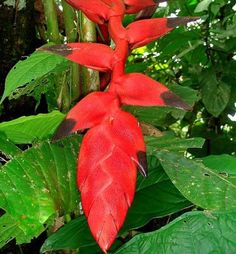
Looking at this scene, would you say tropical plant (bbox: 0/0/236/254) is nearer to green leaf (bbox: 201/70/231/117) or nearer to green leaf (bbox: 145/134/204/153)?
green leaf (bbox: 145/134/204/153)

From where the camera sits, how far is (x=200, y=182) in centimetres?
64

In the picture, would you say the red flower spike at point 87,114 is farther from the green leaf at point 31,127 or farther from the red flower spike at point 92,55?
the green leaf at point 31,127

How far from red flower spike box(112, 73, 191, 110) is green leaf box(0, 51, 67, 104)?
0.20 m

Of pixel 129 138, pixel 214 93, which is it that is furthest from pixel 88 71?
pixel 214 93

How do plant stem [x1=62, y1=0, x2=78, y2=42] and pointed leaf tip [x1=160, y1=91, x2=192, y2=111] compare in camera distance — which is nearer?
pointed leaf tip [x1=160, y1=91, x2=192, y2=111]

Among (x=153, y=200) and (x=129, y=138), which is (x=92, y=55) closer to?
(x=129, y=138)

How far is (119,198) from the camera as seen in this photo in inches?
18.1

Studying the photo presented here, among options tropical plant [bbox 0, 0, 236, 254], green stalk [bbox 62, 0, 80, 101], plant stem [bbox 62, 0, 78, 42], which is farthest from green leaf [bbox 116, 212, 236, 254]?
plant stem [bbox 62, 0, 78, 42]

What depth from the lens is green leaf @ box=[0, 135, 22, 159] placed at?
0.68m

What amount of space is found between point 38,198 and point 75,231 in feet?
0.69

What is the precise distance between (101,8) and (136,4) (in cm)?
5

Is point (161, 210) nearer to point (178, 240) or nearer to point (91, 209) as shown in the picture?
point (178, 240)

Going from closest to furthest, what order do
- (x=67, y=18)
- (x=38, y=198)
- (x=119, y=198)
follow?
1. (x=119, y=198)
2. (x=38, y=198)
3. (x=67, y=18)

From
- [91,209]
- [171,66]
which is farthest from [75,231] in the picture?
[171,66]
